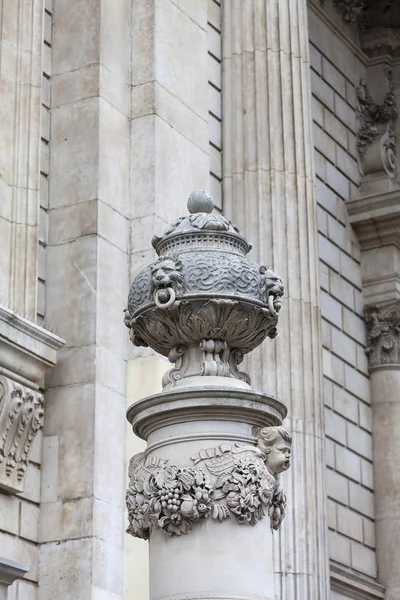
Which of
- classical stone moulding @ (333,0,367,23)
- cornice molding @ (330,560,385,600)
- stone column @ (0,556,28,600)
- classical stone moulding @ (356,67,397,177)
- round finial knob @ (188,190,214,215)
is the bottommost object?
stone column @ (0,556,28,600)

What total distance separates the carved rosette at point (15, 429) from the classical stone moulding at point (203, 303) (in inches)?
219

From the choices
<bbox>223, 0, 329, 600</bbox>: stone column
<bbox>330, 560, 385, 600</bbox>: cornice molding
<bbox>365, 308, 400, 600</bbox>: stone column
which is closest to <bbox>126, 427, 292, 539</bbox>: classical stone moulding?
<bbox>223, 0, 329, 600</bbox>: stone column

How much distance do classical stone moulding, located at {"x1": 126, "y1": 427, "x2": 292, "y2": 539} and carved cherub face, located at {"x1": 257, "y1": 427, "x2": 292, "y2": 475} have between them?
0.30ft

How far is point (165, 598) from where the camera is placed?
10.4 meters

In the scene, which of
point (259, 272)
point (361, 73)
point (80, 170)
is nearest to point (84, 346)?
point (80, 170)

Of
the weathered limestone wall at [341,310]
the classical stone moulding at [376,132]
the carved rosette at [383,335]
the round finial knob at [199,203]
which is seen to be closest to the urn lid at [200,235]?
the round finial knob at [199,203]

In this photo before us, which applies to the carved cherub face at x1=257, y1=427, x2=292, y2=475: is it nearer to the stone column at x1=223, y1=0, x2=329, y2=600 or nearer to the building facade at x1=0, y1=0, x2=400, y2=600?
the building facade at x1=0, y1=0, x2=400, y2=600

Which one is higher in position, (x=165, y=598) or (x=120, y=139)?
(x=120, y=139)

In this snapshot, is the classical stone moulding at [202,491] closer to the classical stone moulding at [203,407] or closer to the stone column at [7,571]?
the classical stone moulding at [203,407]

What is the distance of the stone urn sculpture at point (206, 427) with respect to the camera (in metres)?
10.4

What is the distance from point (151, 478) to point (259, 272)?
1723 millimetres

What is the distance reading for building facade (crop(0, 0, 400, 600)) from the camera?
17.2 m

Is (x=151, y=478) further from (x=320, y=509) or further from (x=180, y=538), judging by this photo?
(x=320, y=509)

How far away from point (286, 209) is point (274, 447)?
409 inches
